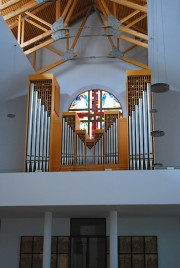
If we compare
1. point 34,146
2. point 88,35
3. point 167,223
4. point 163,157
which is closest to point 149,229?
point 167,223


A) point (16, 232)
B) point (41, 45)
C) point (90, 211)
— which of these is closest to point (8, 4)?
point (41, 45)

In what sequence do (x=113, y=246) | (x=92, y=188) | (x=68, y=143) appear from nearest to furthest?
(x=92, y=188)
(x=113, y=246)
(x=68, y=143)

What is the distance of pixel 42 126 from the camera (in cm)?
1344

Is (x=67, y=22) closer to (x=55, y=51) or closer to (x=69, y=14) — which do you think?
(x=69, y=14)

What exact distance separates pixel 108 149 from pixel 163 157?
93.0 inches

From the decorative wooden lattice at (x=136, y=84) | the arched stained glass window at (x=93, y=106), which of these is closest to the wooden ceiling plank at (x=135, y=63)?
the arched stained glass window at (x=93, y=106)

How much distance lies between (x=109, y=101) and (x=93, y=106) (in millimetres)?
595

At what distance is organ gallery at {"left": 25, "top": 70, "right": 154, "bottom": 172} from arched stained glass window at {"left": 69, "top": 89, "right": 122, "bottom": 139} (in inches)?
69.5

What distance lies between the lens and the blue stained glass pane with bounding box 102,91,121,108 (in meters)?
15.8

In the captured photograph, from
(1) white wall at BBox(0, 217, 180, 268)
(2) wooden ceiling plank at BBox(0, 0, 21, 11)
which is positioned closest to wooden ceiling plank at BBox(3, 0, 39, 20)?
(2) wooden ceiling plank at BBox(0, 0, 21, 11)

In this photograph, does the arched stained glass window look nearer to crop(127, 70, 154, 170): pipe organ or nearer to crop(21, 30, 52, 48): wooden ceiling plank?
crop(127, 70, 154, 170): pipe organ

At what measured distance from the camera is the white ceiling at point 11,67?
12516 mm

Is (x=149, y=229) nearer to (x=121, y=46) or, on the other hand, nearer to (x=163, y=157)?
(x=163, y=157)

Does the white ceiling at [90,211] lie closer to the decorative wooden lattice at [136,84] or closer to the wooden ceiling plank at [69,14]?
the decorative wooden lattice at [136,84]
